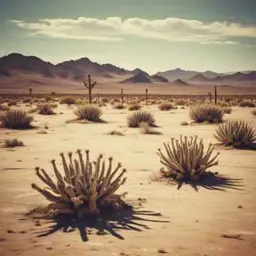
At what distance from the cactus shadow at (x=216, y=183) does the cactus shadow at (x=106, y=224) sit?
6.96 ft

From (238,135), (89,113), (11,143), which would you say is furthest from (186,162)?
(89,113)

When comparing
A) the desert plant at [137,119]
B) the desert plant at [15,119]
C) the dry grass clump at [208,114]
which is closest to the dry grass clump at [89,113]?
the desert plant at [137,119]

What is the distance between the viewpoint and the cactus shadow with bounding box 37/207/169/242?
580 cm

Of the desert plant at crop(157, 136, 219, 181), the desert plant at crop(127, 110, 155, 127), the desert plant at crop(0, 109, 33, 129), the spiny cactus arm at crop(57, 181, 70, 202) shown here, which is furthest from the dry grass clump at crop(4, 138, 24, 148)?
the spiny cactus arm at crop(57, 181, 70, 202)

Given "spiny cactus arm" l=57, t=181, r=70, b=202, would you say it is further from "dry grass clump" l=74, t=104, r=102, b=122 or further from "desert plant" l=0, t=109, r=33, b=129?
"dry grass clump" l=74, t=104, r=102, b=122

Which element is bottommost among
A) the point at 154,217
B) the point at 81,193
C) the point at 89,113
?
the point at 154,217

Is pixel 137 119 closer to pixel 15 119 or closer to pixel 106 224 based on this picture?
pixel 15 119

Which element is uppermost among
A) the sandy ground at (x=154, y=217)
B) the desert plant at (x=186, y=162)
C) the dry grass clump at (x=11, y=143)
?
the desert plant at (x=186, y=162)

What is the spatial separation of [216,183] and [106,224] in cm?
361

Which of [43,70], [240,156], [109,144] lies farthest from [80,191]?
[43,70]

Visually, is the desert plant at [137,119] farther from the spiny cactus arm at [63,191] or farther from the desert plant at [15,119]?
the spiny cactus arm at [63,191]

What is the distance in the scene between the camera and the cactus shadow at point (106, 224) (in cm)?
580

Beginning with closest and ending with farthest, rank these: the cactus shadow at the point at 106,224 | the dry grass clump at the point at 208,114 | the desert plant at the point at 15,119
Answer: the cactus shadow at the point at 106,224 → the desert plant at the point at 15,119 → the dry grass clump at the point at 208,114

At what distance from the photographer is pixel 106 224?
6.10 m
